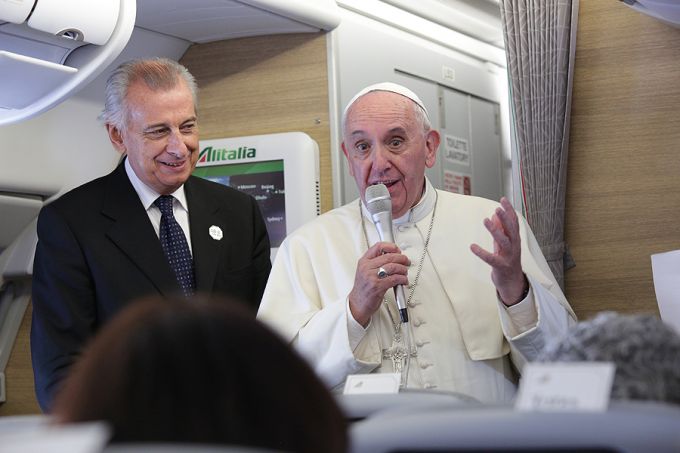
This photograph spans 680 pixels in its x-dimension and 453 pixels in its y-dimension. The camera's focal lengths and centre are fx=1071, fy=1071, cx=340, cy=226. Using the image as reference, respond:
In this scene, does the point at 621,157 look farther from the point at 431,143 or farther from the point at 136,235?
the point at 136,235

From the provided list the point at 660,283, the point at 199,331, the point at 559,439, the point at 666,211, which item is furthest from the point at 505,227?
the point at 199,331

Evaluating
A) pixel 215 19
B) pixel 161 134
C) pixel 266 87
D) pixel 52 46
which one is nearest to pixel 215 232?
pixel 161 134

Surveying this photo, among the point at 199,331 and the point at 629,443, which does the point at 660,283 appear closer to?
the point at 629,443

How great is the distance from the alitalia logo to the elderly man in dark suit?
1.14m

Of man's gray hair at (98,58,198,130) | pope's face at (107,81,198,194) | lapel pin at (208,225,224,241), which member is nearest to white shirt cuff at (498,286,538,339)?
lapel pin at (208,225,224,241)

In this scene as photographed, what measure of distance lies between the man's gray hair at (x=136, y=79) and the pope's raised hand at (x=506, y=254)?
126 cm

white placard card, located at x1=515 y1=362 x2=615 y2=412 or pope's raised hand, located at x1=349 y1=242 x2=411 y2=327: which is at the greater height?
pope's raised hand, located at x1=349 y1=242 x2=411 y2=327

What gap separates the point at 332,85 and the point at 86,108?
44.2 inches

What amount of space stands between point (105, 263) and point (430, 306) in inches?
42.2

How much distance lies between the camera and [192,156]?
11.9 ft

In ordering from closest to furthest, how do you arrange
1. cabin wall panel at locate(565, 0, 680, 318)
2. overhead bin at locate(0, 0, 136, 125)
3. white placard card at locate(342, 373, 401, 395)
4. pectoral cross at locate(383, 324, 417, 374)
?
white placard card at locate(342, 373, 401, 395) < pectoral cross at locate(383, 324, 417, 374) < overhead bin at locate(0, 0, 136, 125) < cabin wall panel at locate(565, 0, 680, 318)

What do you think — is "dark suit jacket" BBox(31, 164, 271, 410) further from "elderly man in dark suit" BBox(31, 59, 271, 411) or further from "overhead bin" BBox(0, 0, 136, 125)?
"overhead bin" BBox(0, 0, 136, 125)

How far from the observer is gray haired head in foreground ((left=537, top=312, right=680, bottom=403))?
127 centimetres

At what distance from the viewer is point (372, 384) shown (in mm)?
2295
